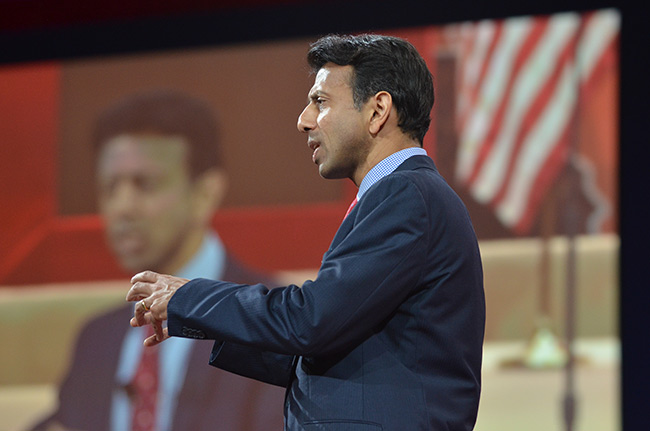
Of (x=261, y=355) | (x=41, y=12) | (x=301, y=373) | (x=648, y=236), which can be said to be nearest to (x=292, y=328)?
(x=301, y=373)

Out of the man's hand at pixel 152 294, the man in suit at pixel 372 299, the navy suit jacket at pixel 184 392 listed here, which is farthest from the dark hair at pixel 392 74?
the navy suit jacket at pixel 184 392

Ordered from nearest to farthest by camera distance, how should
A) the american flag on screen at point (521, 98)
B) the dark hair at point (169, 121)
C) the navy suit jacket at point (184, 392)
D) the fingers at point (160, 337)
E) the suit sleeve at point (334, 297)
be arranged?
the suit sleeve at point (334, 297)
the fingers at point (160, 337)
the american flag on screen at point (521, 98)
the navy suit jacket at point (184, 392)
the dark hair at point (169, 121)

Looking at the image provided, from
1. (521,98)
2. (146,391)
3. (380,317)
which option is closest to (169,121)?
(146,391)

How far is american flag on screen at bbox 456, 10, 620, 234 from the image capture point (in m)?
3.38

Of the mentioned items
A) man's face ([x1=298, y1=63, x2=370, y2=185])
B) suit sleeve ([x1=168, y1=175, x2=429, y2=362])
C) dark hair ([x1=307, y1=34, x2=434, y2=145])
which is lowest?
suit sleeve ([x1=168, y1=175, x2=429, y2=362])

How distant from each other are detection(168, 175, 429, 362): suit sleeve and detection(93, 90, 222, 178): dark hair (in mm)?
2549

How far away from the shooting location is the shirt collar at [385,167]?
146cm

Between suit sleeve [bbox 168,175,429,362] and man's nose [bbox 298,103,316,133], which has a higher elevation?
man's nose [bbox 298,103,316,133]

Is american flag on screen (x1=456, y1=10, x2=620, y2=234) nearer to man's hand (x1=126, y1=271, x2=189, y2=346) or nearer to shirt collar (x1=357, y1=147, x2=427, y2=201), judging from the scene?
shirt collar (x1=357, y1=147, x2=427, y2=201)

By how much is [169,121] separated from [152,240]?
1.81ft

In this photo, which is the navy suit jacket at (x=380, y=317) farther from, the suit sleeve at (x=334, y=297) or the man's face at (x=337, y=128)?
the man's face at (x=337, y=128)

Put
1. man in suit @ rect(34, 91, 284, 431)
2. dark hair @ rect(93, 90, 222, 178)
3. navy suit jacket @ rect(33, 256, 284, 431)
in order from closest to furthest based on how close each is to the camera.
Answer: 1. navy suit jacket @ rect(33, 256, 284, 431)
2. man in suit @ rect(34, 91, 284, 431)
3. dark hair @ rect(93, 90, 222, 178)

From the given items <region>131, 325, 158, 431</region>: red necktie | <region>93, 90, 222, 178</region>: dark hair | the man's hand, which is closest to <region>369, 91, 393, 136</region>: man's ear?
the man's hand

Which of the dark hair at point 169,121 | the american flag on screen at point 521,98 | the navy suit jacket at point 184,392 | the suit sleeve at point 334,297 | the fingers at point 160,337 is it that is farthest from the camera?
the dark hair at point 169,121
